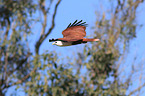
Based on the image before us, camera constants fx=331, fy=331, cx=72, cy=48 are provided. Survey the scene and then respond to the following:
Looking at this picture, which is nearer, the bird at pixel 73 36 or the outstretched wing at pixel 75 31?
the bird at pixel 73 36

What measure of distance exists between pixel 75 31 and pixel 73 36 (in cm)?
22

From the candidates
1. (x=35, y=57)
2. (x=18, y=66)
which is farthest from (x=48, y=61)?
(x=18, y=66)

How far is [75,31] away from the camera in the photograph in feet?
9.05

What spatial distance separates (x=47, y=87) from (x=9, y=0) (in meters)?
6.11

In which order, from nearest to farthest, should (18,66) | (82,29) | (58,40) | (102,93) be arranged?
1. (58,40)
2. (82,29)
3. (102,93)
4. (18,66)

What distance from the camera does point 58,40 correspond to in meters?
2.33

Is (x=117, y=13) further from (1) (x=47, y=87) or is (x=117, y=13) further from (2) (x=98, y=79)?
(1) (x=47, y=87)

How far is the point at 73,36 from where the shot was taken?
100 inches

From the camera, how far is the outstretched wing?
8.50 ft

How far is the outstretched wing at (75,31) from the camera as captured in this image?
2.59m

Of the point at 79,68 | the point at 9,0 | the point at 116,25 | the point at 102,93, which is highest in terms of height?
the point at 9,0

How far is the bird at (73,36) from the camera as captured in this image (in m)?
2.28

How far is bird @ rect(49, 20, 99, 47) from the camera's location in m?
2.28

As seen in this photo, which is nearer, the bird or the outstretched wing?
the bird
